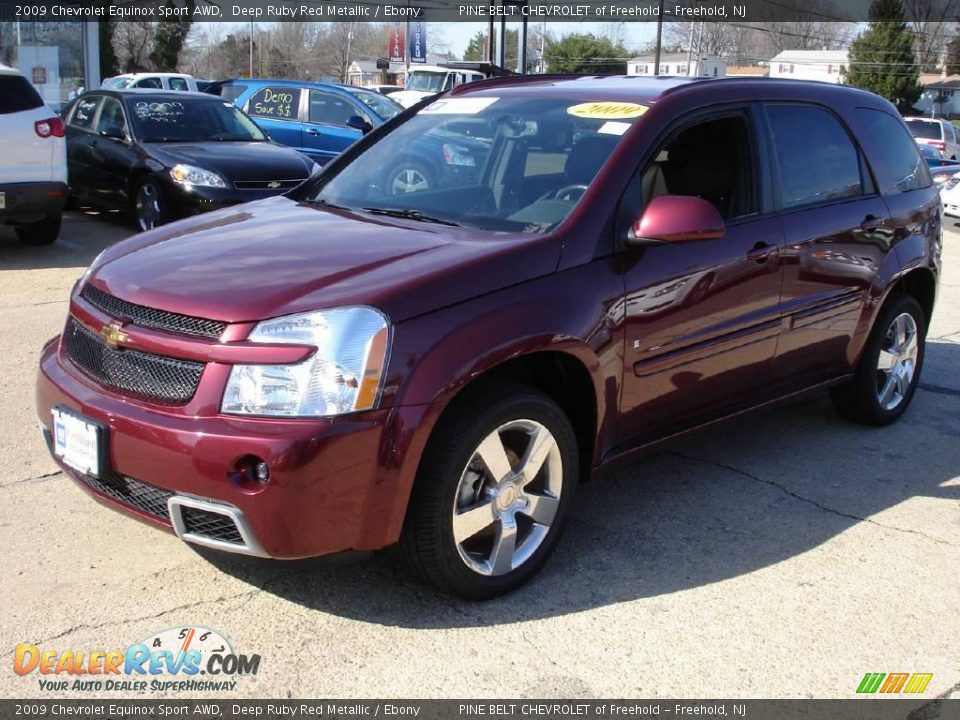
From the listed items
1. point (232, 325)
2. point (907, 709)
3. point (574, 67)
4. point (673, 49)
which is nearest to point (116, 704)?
point (232, 325)

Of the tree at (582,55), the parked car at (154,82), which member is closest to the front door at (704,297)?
the parked car at (154,82)

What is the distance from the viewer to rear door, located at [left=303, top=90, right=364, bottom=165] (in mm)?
14039

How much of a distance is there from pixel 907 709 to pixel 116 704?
2.35m

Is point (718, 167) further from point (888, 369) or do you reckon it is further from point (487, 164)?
point (888, 369)

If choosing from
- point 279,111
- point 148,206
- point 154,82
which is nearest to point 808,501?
point 148,206

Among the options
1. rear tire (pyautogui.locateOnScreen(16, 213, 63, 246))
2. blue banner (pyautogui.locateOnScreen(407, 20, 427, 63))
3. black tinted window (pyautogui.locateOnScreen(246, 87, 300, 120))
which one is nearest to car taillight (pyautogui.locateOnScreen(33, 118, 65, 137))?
rear tire (pyautogui.locateOnScreen(16, 213, 63, 246))

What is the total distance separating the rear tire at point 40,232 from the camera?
9961mm

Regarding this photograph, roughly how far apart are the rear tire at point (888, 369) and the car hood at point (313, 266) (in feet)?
8.31

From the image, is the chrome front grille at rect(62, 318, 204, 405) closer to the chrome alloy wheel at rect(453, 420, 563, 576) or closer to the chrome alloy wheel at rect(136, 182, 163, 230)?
the chrome alloy wheel at rect(453, 420, 563, 576)

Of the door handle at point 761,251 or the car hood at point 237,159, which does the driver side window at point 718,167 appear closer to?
the door handle at point 761,251

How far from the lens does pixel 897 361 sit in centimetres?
561

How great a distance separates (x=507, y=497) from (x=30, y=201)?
7.32 meters

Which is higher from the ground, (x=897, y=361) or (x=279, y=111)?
(x=279, y=111)

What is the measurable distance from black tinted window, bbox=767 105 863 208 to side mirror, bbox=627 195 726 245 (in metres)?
0.96
